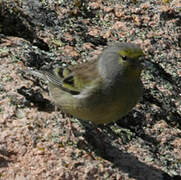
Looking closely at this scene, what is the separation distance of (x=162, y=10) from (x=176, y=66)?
37.0 inches

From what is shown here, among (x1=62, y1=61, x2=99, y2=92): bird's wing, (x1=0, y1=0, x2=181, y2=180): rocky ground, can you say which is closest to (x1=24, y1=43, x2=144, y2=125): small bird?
(x1=62, y1=61, x2=99, y2=92): bird's wing

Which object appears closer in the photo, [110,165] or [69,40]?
[110,165]

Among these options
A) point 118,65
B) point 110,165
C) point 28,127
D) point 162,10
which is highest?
point 162,10

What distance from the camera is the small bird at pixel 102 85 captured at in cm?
523

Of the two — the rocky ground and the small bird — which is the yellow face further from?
the rocky ground

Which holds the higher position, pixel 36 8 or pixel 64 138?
pixel 36 8

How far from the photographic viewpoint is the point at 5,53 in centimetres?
562

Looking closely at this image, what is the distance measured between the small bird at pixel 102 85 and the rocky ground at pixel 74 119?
0.17 meters

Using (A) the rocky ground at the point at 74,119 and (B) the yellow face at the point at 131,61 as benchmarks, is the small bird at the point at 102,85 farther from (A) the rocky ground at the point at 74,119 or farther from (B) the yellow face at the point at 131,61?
(A) the rocky ground at the point at 74,119

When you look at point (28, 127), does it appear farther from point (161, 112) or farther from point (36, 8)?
point (36, 8)

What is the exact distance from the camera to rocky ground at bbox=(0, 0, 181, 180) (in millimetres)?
4598

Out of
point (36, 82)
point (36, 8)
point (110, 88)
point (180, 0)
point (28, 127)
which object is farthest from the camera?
point (180, 0)

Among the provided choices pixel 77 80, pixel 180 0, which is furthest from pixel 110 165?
pixel 180 0

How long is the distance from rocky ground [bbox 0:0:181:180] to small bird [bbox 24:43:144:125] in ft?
0.56
